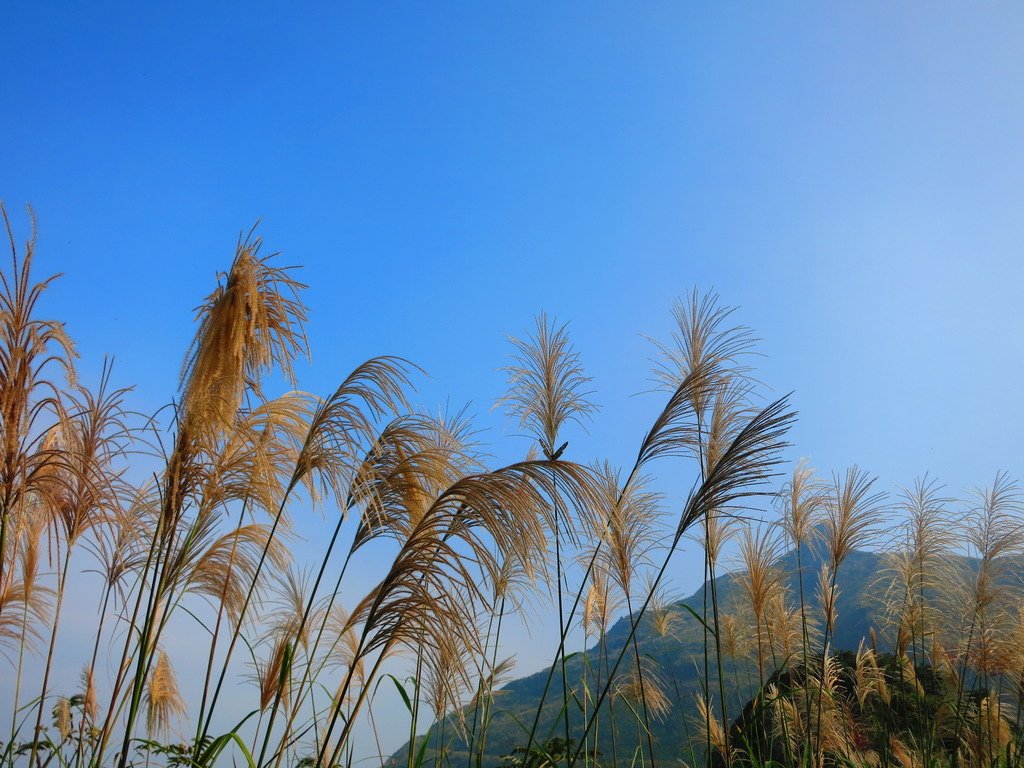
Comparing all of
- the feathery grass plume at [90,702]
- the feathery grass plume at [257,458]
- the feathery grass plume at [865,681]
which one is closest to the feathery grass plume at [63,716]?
the feathery grass plume at [90,702]

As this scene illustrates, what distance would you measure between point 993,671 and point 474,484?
564cm

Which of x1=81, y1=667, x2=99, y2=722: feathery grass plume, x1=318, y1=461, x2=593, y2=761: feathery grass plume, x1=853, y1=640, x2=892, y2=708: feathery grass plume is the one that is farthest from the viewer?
x1=853, y1=640, x2=892, y2=708: feathery grass plume

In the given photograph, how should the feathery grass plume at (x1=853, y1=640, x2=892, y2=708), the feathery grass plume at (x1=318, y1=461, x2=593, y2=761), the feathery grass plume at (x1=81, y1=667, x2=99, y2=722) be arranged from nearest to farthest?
the feathery grass plume at (x1=318, y1=461, x2=593, y2=761)
the feathery grass plume at (x1=81, y1=667, x2=99, y2=722)
the feathery grass plume at (x1=853, y1=640, x2=892, y2=708)

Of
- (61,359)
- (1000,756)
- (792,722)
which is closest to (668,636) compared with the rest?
(792,722)

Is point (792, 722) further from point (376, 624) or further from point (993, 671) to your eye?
point (376, 624)

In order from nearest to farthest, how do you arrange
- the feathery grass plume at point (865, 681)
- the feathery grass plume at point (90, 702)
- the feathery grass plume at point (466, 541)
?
the feathery grass plume at point (466, 541), the feathery grass plume at point (90, 702), the feathery grass plume at point (865, 681)

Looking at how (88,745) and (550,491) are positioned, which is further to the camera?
(88,745)

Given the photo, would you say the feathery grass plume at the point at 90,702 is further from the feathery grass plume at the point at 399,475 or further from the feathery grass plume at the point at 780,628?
the feathery grass plume at the point at 780,628

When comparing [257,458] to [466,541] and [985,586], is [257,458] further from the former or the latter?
[985,586]

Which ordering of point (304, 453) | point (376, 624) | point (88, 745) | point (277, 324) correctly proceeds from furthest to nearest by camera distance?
1. point (88, 745)
2. point (277, 324)
3. point (304, 453)
4. point (376, 624)

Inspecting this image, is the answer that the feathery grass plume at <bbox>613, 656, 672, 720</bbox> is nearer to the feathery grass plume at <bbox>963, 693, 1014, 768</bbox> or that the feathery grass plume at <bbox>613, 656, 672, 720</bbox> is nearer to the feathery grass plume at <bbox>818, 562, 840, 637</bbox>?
the feathery grass plume at <bbox>818, 562, 840, 637</bbox>

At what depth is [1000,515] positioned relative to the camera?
645cm

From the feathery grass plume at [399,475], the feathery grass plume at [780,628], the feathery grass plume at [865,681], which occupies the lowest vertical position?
the feathery grass plume at [865,681]

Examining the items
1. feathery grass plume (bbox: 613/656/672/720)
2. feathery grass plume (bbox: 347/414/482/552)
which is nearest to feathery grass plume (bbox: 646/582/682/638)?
feathery grass plume (bbox: 613/656/672/720)
